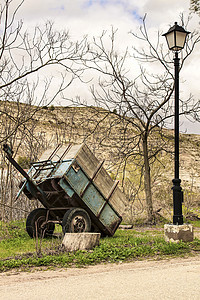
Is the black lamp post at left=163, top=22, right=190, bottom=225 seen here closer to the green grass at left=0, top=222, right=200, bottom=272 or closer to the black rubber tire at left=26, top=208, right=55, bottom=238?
the green grass at left=0, top=222, right=200, bottom=272

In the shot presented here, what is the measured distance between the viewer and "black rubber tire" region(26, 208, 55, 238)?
35.3ft

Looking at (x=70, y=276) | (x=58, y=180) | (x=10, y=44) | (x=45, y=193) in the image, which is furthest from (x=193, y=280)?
(x=10, y=44)

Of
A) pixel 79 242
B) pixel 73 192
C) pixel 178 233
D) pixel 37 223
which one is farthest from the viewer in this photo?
pixel 37 223

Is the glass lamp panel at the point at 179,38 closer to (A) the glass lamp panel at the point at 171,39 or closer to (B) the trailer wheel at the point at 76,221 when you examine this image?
(A) the glass lamp panel at the point at 171,39

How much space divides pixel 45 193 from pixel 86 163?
142cm

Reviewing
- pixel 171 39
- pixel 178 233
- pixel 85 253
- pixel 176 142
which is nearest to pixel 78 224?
pixel 85 253

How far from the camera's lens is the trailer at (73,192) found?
997 centimetres

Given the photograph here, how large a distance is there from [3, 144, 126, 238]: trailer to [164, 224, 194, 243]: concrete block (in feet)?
6.79

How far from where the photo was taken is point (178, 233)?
912cm

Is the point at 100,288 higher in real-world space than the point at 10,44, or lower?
lower

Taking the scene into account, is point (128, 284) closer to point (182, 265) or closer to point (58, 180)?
point (182, 265)

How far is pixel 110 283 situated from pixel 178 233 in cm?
367

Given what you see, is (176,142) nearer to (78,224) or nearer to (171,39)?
(171,39)

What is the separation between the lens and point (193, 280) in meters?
5.95
